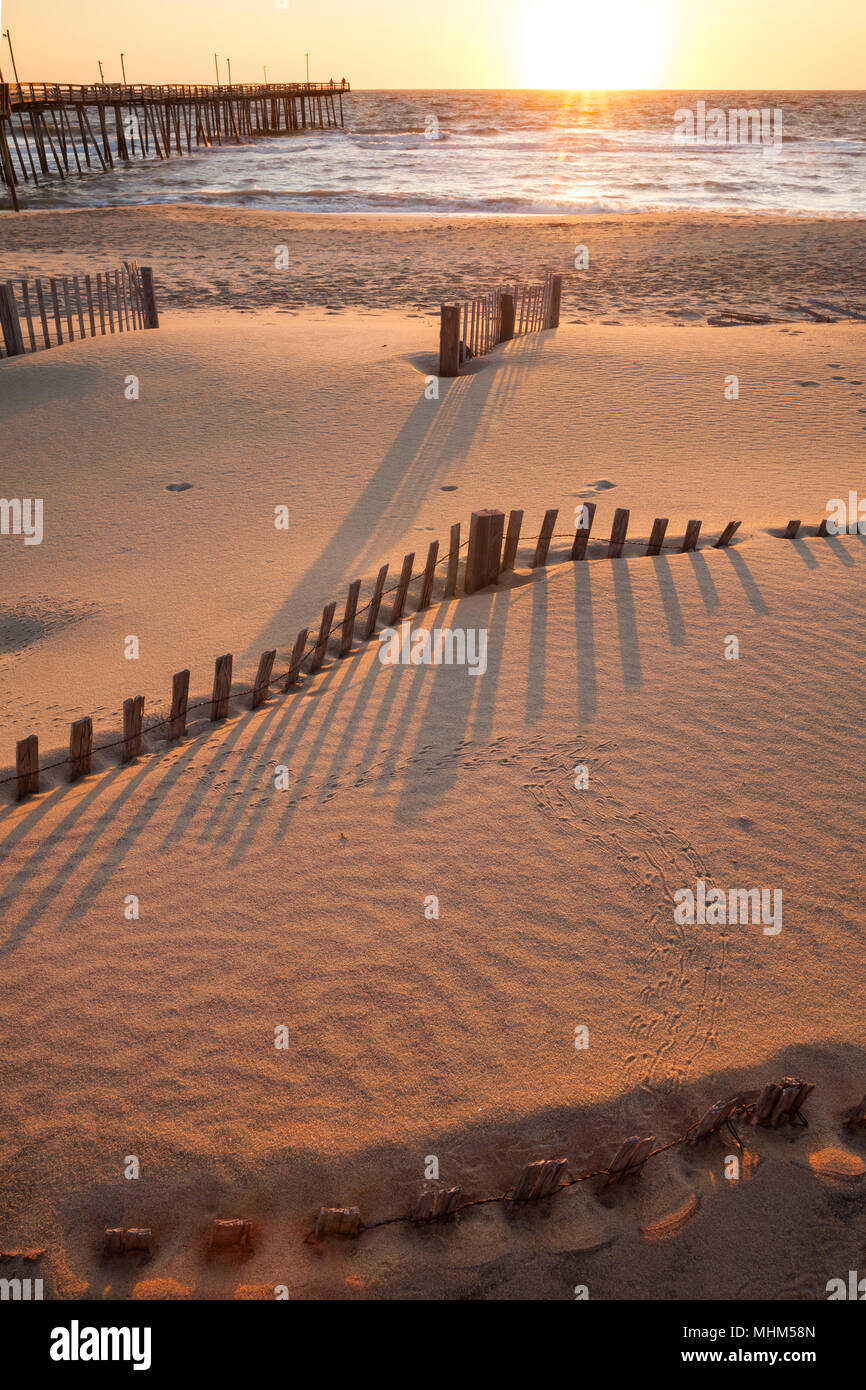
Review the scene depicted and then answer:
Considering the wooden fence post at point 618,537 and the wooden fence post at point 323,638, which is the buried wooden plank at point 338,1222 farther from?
the wooden fence post at point 618,537

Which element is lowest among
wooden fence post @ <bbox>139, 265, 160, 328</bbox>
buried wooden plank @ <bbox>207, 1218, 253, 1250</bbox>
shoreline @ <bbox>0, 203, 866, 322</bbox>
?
buried wooden plank @ <bbox>207, 1218, 253, 1250</bbox>

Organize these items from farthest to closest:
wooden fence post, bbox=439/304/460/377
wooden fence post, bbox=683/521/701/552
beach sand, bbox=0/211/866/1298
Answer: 1. wooden fence post, bbox=439/304/460/377
2. wooden fence post, bbox=683/521/701/552
3. beach sand, bbox=0/211/866/1298

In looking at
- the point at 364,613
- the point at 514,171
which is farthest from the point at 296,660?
the point at 514,171

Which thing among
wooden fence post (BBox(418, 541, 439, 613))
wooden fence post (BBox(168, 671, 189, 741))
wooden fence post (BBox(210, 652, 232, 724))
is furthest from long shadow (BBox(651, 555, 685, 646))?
wooden fence post (BBox(168, 671, 189, 741))

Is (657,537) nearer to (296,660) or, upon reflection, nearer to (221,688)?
(296,660)

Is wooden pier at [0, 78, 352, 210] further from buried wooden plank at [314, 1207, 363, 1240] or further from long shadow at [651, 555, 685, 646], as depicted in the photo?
buried wooden plank at [314, 1207, 363, 1240]

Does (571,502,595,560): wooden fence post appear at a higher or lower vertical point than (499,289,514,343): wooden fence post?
lower

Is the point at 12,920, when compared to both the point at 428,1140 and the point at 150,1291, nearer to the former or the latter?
the point at 150,1291
